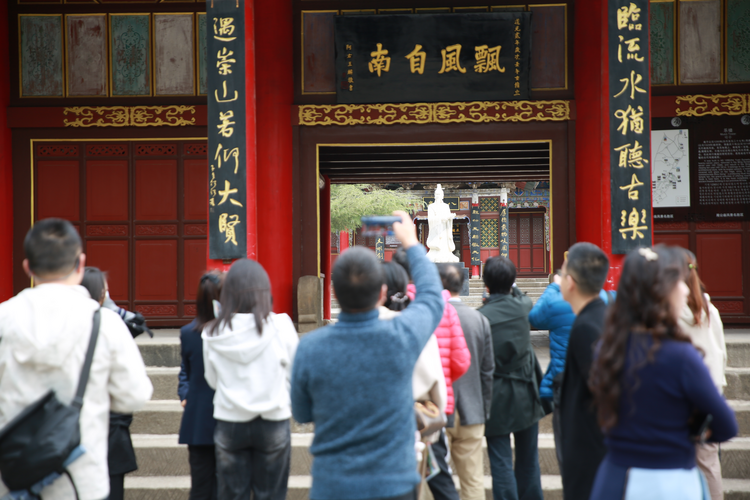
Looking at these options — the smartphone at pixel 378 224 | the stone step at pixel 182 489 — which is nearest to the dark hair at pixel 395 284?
the smartphone at pixel 378 224

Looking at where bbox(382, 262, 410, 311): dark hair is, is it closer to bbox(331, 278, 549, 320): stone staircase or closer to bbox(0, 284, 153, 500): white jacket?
bbox(0, 284, 153, 500): white jacket

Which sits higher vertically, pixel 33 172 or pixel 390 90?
pixel 390 90

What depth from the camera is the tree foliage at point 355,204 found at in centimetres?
1794

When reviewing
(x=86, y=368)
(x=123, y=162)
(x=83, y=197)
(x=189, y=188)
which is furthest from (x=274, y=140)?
(x=86, y=368)

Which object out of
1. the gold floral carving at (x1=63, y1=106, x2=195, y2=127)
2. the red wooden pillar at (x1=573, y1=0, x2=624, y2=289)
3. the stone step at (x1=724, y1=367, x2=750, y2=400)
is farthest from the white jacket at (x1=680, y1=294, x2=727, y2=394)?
the gold floral carving at (x1=63, y1=106, x2=195, y2=127)

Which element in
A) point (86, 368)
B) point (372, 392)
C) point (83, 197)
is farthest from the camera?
point (83, 197)

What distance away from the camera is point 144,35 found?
6914mm

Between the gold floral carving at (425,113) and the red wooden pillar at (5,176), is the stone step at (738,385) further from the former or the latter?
the red wooden pillar at (5,176)

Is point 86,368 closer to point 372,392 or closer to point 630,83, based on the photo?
point 372,392

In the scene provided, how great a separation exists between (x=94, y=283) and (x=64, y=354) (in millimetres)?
1121

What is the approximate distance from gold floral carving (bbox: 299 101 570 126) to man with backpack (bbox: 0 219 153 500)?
5.06 m

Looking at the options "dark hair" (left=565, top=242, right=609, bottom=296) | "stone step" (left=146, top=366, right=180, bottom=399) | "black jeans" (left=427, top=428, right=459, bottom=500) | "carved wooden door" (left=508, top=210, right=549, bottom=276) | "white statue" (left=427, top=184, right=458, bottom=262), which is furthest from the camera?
"carved wooden door" (left=508, top=210, right=549, bottom=276)

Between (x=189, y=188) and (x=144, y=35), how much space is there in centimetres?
175

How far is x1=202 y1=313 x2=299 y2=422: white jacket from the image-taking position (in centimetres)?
258
